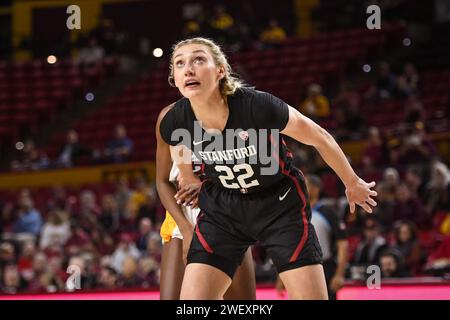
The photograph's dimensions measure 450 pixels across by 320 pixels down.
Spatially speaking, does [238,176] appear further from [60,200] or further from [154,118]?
[154,118]

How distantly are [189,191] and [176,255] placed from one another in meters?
0.47

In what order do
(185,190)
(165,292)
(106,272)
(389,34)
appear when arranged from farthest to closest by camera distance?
(389,34)
(106,272)
(165,292)
(185,190)

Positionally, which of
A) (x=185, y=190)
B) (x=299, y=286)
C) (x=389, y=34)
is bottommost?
(x=299, y=286)

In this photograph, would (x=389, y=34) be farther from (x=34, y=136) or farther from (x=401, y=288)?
(x=401, y=288)

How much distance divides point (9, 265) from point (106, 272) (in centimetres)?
111

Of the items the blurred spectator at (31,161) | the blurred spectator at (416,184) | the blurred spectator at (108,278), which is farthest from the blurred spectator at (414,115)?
the blurred spectator at (31,161)

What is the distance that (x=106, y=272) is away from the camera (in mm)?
9000

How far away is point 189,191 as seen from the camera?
416 cm

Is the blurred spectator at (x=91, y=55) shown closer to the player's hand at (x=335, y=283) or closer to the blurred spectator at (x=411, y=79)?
the blurred spectator at (x=411, y=79)

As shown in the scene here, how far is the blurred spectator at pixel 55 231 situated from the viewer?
10.6 m

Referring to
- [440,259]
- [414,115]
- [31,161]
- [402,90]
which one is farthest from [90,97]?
[440,259]

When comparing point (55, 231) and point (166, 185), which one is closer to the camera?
point (166, 185)

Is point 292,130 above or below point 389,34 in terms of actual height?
below

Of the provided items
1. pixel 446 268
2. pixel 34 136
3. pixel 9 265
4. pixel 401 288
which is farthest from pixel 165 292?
pixel 34 136
